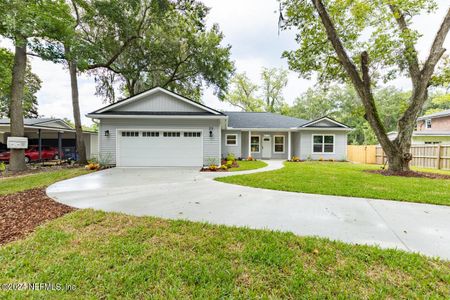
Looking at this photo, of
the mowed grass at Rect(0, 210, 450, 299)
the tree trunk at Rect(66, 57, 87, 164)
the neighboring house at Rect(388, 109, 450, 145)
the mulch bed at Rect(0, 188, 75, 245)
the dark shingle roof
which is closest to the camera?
the mowed grass at Rect(0, 210, 450, 299)

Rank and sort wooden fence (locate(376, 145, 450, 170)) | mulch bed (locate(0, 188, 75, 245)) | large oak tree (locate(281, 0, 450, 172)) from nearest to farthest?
mulch bed (locate(0, 188, 75, 245)), large oak tree (locate(281, 0, 450, 172)), wooden fence (locate(376, 145, 450, 170))

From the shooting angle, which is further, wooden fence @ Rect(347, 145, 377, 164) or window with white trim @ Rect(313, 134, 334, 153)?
window with white trim @ Rect(313, 134, 334, 153)

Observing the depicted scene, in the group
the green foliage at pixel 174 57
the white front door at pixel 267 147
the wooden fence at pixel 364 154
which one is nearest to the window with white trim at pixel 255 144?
the white front door at pixel 267 147

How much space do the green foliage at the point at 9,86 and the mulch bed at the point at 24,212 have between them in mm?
9881

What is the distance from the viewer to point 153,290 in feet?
6.48

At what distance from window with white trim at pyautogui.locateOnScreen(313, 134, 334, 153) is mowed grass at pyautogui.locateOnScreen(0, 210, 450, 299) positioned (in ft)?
44.6

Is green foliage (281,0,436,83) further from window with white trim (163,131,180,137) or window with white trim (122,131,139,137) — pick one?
window with white trim (122,131,139,137)

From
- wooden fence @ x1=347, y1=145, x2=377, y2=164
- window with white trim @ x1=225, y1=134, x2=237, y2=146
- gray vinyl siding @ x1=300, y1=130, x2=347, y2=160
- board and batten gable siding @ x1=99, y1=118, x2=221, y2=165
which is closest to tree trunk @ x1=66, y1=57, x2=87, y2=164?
board and batten gable siding @ x1=99, y1=118, x2=221, y2=165

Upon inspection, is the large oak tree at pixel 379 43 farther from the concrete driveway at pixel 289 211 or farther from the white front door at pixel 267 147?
the white front door at pixel 267 147

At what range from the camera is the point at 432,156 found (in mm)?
11359

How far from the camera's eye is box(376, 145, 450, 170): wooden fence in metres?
10.6

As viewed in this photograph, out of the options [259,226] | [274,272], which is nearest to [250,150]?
[259,226]

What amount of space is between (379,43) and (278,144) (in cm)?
906

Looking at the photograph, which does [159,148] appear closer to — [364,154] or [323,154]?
[323,154]
